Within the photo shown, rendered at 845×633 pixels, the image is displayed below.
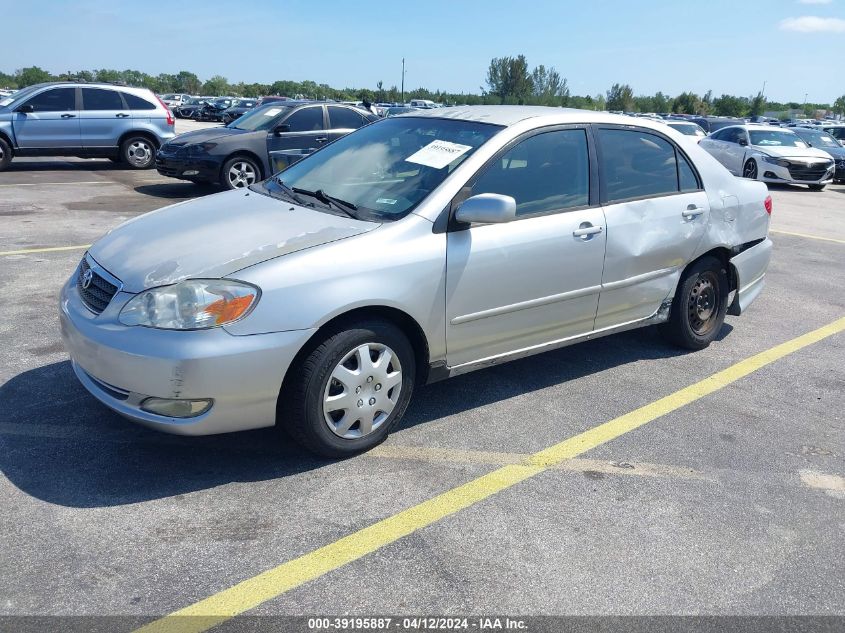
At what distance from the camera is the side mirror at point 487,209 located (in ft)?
12.1

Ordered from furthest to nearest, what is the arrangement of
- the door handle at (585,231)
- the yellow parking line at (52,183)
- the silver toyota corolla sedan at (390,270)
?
the yellow parking line at (52,183), the door handle at (585,231), the silver toyota corolla sedan at (390,270)

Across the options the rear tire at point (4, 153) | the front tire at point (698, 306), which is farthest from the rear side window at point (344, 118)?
the front tire at point (698, 306)

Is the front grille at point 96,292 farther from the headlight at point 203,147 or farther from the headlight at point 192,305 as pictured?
the headlight at point 203,147

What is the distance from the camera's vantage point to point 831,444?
13.4 feet

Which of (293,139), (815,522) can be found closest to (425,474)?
(815,522)

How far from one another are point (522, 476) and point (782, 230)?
373 inches

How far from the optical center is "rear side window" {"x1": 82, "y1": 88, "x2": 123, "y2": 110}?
14.6 meters

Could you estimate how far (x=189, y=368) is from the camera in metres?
3.10

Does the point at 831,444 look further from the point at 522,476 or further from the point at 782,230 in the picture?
the point at 782,230

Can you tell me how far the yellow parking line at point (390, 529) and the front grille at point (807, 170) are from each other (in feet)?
48.8

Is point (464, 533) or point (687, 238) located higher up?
point (687, 238)

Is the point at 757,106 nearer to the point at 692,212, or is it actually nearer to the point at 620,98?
the point at 620,98

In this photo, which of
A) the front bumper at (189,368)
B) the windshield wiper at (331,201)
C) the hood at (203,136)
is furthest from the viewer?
the hood at (203,136)

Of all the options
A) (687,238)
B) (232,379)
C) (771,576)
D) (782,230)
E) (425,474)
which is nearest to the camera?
(771,576)
